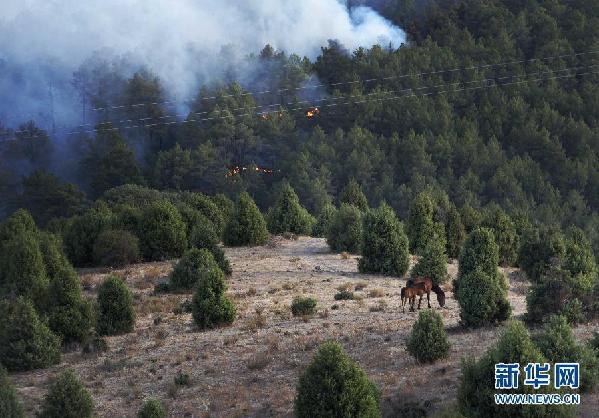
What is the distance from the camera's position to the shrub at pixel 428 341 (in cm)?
2189

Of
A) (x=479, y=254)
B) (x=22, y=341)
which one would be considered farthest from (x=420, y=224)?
(x=22, y=341)

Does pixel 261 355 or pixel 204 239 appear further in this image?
pixel 204 239

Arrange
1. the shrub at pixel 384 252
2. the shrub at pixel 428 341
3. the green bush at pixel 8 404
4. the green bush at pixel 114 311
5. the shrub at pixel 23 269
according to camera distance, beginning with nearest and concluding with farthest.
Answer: the green bush at pixel 8 404 < the shrub at pixel 428 341 < the green bush at pixel 114 311 < the shrub at pixel 23 269 < the shrub at pixel 384 252

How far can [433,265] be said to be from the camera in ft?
112

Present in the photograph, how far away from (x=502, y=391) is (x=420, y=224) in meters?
26.1

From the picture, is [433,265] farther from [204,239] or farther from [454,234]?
[454,234]

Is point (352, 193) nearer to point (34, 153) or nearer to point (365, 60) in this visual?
point (34, 153)

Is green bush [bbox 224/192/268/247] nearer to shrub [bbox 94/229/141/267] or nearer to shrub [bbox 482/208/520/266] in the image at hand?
shrub [bbox 94/229/141/267]

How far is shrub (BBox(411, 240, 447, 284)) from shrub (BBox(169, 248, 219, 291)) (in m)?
5.78

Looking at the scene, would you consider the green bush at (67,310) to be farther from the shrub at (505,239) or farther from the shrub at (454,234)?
the shrub at (454,234)

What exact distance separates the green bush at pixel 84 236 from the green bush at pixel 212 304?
13156mm

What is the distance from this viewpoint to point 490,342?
22.8 meters

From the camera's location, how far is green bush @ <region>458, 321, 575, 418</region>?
17.2 m

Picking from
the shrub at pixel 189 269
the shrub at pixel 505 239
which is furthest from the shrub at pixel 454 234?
the shrub at pixel 189 269
